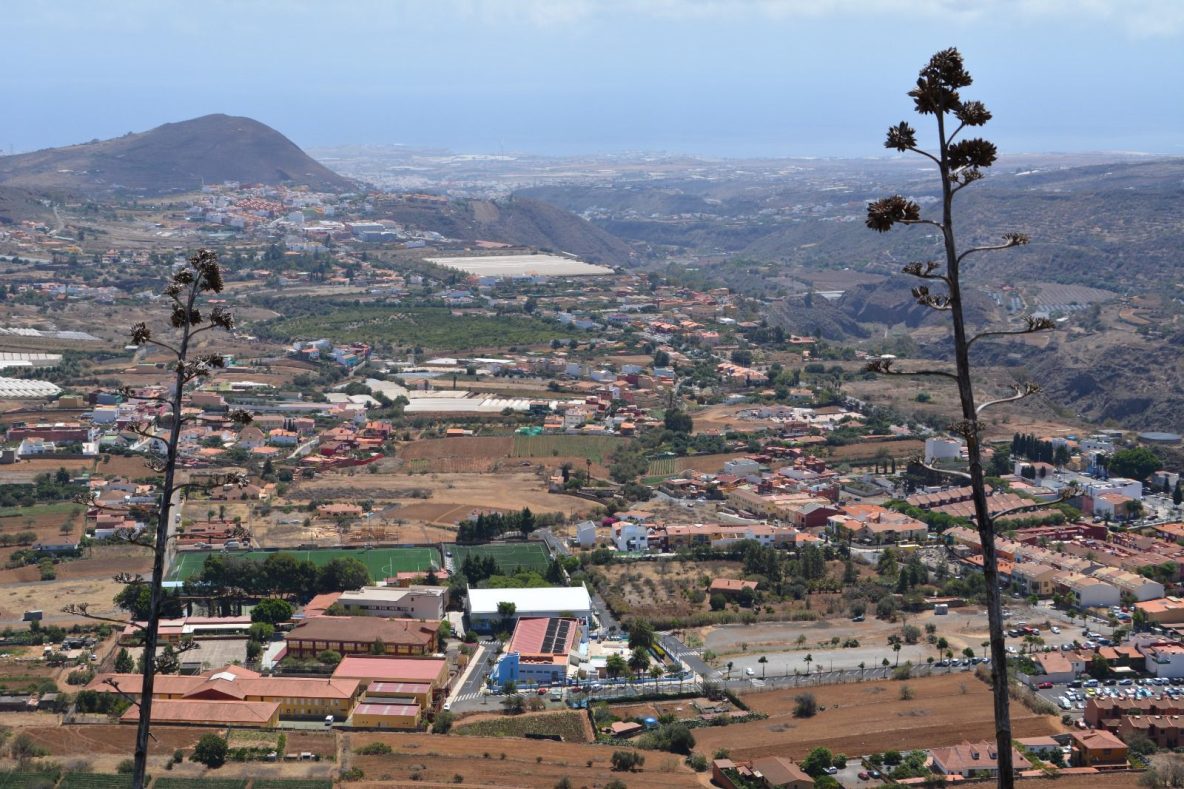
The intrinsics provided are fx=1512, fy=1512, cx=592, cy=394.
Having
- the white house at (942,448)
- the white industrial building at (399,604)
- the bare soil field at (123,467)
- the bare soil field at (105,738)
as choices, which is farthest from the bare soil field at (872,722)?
the bare soil field at (123,467)

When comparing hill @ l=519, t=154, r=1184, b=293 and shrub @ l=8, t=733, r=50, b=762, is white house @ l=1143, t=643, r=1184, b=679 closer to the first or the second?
shrub @ l=8, t=733, r=50, b=762

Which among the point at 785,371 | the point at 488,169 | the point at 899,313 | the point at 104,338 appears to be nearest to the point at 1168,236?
the point at 899,313

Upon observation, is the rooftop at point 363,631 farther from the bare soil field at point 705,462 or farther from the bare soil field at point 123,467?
the bare soil field at point 705,462

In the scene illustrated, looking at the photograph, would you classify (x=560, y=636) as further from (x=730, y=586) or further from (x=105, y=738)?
(x=105, y=738)

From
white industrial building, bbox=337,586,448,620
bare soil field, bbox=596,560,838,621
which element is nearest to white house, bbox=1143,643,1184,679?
bare soil field, bbox=596,560,838,621

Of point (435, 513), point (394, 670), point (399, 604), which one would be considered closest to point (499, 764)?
point (394, 670)
